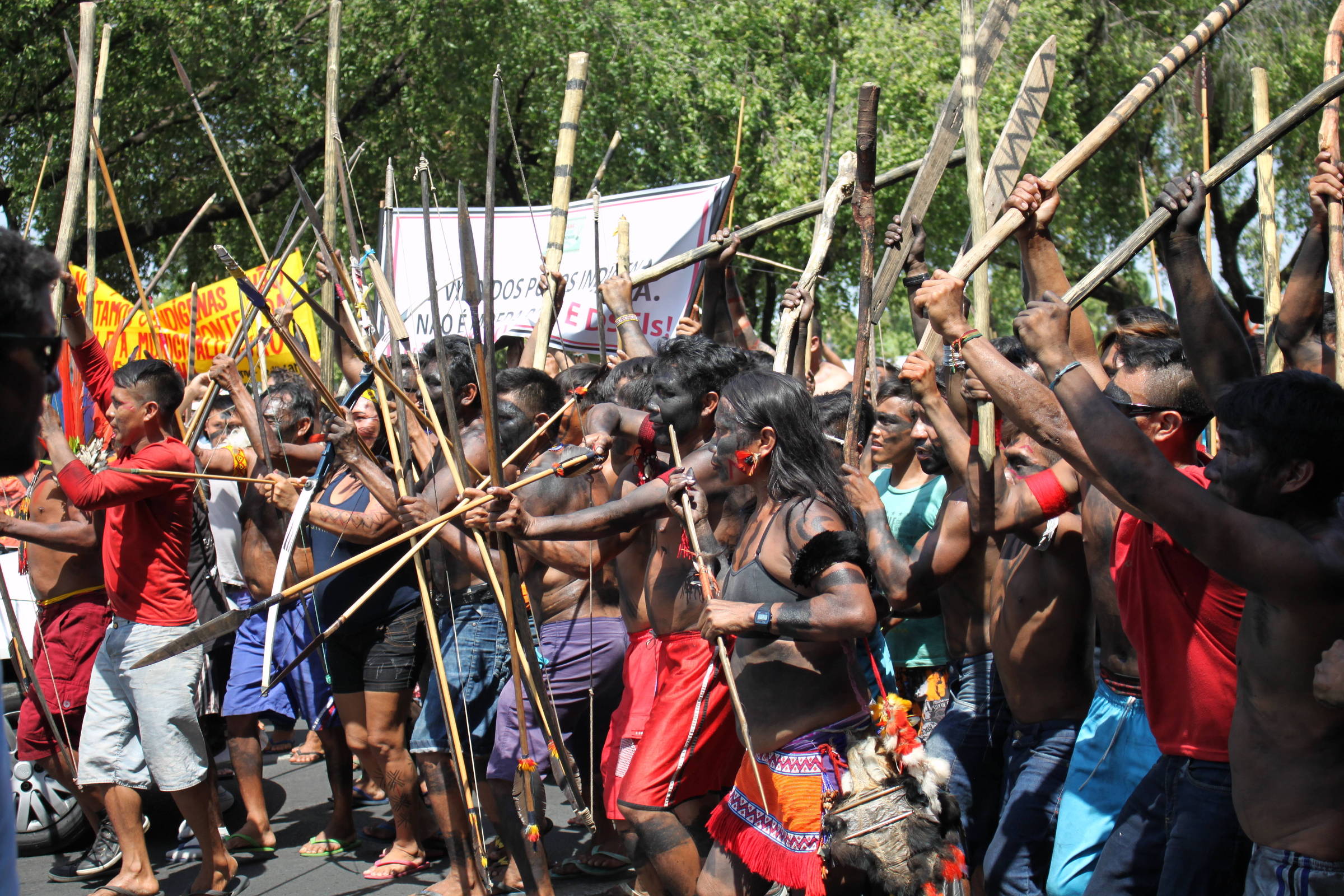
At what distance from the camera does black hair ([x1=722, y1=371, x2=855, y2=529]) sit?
355 cm

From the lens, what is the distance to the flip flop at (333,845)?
5.52 m

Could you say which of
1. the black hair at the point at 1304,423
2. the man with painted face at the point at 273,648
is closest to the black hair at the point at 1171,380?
the black hair at the point at 1304,423

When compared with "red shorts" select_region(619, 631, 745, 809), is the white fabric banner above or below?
above

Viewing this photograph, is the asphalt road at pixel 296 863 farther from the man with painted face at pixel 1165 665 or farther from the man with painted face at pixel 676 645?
the man with painted face at pixel 1165 665

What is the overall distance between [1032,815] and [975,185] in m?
1.87

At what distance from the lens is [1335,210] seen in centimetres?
353

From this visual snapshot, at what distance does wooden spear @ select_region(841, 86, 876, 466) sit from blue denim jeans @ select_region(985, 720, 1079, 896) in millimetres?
1041

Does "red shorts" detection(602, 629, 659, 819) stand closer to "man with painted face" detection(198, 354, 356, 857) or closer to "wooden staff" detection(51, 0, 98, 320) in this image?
"man with painted face" detection(198, 354, 356, 857)

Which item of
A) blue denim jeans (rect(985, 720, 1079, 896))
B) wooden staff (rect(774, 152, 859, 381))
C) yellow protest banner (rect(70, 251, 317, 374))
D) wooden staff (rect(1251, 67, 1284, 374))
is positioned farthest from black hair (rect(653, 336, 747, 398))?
yellow protest banner (rect(70, 251, 317, 374))

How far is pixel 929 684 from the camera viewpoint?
4336 millimetres

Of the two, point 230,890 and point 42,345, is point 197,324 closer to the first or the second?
point 230,890

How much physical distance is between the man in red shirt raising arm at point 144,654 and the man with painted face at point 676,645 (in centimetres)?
180

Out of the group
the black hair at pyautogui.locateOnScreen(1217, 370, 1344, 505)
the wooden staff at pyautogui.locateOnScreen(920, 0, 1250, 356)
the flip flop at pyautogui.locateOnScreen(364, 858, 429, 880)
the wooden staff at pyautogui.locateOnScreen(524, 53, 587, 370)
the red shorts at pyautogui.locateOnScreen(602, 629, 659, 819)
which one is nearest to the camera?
the black hair at pyautogui.locateOnScreen(1217, 370, 1344, 505)

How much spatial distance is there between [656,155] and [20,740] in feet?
34.6
